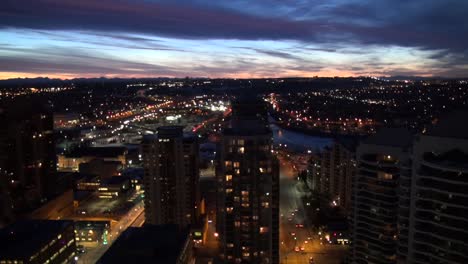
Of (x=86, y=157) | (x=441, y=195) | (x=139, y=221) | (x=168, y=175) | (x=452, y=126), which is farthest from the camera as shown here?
(x=86, y=157)

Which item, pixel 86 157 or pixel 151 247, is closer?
pixel 151 247

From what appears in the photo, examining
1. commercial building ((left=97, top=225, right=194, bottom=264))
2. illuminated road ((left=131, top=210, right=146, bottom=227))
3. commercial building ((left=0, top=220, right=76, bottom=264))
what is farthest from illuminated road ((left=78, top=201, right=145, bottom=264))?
commercial building ((left=97, top=225, right=194, bottom=264))

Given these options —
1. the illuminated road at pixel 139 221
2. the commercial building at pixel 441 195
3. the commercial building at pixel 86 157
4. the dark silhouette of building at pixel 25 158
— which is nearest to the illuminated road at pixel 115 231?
the illuminated road at pixel 139 221

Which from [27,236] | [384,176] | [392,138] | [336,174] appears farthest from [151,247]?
[336,174]

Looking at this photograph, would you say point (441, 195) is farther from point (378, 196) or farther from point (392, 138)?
point (392, 138)

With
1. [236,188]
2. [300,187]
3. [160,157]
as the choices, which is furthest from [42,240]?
[300,187]

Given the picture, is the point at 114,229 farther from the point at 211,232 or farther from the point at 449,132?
the point at 449,132
